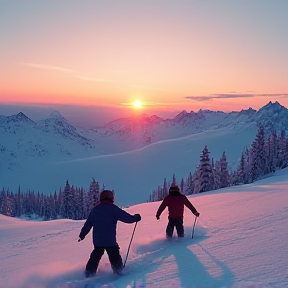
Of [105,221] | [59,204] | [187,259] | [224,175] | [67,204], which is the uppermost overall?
[105,221]

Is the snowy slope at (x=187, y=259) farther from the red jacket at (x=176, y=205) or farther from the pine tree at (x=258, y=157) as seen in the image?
the pine tree at (x=258, y=157)

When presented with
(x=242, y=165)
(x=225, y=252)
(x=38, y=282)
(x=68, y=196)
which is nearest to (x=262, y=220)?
(x=225, y=252)

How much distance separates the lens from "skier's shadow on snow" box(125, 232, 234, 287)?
6.36 m

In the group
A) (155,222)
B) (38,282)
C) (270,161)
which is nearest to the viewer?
(38,282)

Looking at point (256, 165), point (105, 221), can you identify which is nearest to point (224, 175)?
point (256, 165)

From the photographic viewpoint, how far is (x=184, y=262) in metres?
7.60

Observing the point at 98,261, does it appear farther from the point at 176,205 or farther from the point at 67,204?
the point at 67,204

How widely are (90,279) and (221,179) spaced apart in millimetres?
54975

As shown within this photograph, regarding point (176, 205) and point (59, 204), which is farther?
point (59, 204)

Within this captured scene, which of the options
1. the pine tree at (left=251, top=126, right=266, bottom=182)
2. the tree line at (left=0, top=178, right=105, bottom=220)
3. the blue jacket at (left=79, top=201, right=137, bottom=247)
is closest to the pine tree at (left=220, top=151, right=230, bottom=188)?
the pine tree at (left=251, top=126, right=266, bottom=182)

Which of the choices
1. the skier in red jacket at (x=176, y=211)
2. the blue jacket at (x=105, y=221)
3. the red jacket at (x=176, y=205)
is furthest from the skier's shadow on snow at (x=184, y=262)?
the blue jacket at (x=105, y=221)

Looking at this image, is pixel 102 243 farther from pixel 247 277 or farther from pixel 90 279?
pixel 247 277

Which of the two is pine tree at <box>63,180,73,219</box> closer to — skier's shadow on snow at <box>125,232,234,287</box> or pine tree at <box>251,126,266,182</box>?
pine tree at <box>251,126,266,182</box>

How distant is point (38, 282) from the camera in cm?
682
